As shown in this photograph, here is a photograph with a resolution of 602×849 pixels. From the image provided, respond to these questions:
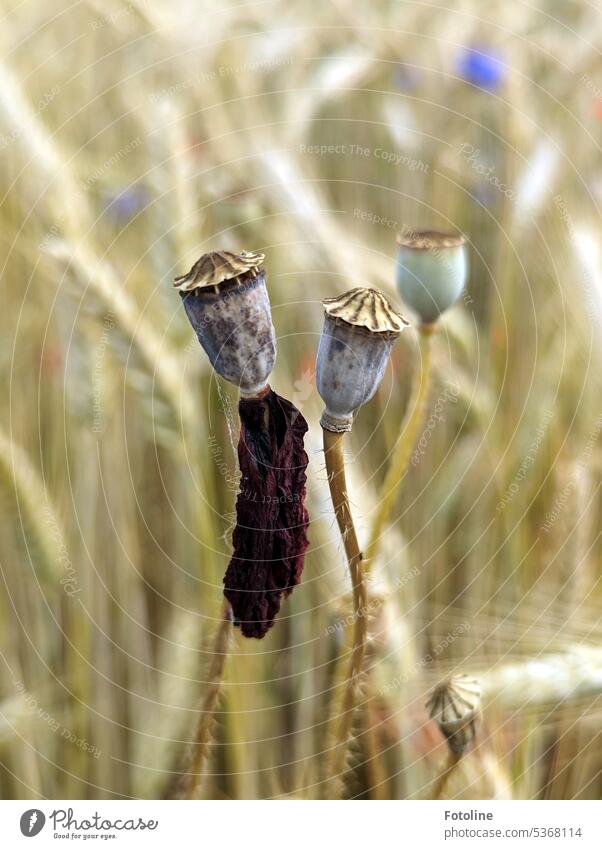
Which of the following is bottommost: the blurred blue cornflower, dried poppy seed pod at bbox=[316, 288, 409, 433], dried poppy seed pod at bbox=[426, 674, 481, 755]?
dried poppy seed pod at bbox=[426, 674, 481, 755]

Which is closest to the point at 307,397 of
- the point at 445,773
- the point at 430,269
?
the point at 430,269

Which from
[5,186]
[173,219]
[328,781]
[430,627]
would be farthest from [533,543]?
[5,186]

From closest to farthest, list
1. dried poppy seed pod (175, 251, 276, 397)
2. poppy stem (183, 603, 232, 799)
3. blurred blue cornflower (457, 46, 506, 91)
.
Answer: dried poppy seed pod (175, 251, 276, 397) → poppy stem (183, 603, 232, 799) → blurred blue cornflower (457, 46, 506, 91)

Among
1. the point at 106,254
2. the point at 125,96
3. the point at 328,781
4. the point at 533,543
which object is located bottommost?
the point at 328,781

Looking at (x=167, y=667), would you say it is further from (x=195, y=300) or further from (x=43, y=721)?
(x=195, y=300)

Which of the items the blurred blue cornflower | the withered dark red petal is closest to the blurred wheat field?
the blurred blue cornflower
